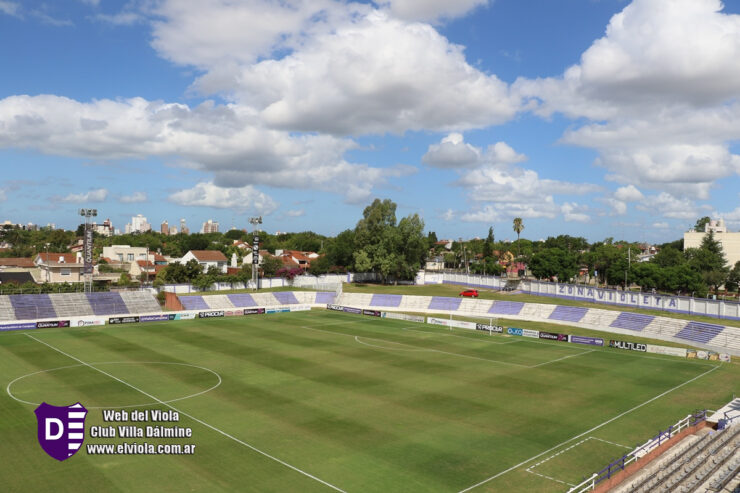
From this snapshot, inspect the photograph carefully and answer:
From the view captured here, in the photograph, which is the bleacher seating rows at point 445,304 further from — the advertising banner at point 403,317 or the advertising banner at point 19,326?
the advertising banner at point 19,326

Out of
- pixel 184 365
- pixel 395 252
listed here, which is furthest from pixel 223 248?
pixel 184 365

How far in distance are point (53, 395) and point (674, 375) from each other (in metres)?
48.0

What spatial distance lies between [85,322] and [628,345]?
210 feet

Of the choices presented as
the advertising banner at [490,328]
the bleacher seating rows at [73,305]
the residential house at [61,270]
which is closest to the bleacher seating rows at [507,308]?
the advertising banner at [490,328]

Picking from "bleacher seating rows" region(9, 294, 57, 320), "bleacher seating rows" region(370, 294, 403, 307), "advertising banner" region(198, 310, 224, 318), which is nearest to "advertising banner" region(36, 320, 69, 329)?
"bleacher seating rows" region(9, 294, 57, 320)

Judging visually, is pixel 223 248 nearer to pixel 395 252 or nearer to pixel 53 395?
pixel 395 252

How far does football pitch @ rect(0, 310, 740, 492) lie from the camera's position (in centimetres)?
2356

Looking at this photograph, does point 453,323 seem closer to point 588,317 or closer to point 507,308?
point 507,308

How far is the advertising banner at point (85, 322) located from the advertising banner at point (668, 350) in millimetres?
64319

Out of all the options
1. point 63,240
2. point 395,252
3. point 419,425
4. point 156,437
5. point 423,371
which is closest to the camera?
point 156,437

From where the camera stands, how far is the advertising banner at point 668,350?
52500mm

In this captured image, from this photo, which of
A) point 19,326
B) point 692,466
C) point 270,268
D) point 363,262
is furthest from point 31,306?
point 692,466

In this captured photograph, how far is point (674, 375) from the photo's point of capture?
1756 inches

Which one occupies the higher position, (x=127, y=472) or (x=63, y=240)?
(x=63, y=240)
